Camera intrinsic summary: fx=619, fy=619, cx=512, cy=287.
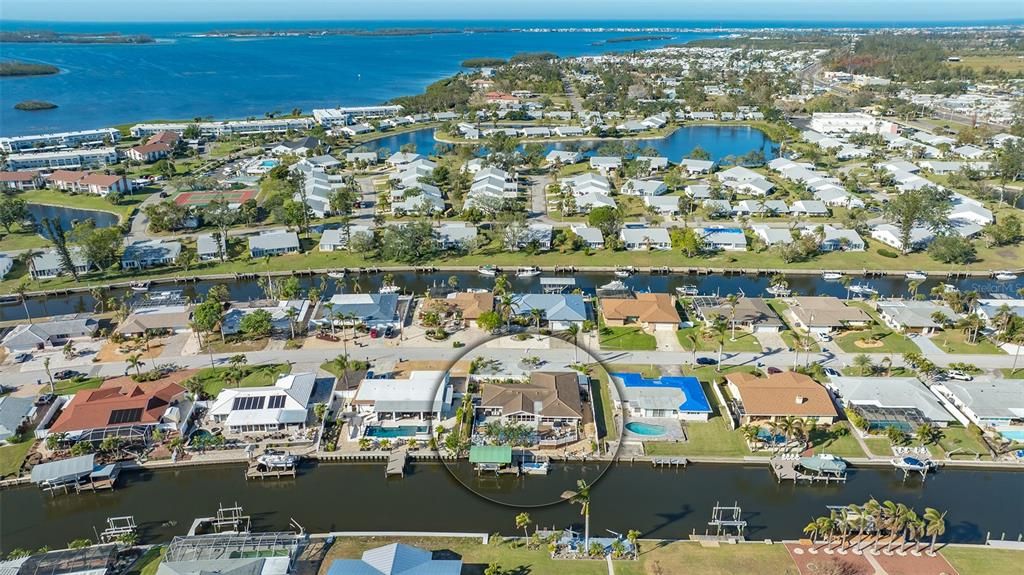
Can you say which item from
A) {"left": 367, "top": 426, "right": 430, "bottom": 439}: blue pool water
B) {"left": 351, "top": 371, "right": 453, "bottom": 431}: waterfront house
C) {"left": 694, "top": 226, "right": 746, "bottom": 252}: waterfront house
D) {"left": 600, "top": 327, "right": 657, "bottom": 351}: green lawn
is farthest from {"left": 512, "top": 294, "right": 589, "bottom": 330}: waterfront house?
{"left": 694, "top": 226, "right": 746, "bottom": 252}: waterfront house

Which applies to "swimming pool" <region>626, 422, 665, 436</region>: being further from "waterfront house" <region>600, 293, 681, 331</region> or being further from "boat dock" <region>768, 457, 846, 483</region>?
"waterfront house" <region>600, 293, 681, 331</region>

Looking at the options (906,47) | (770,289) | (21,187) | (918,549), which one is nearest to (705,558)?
(918,549)

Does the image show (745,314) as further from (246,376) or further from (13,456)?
(13,456)

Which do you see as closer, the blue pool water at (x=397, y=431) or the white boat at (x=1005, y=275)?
the blue pool water at (x=397, y=431)

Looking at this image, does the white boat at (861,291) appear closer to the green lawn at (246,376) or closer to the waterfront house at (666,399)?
the waterfront house at (666,399)

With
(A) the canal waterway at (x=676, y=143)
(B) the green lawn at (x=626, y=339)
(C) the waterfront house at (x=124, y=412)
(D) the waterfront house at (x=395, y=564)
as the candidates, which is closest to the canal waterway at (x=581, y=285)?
(B) the green lawn at (x=626, y=339)

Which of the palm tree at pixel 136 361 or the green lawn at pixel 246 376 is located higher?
the palm tree at pixel 136 361
